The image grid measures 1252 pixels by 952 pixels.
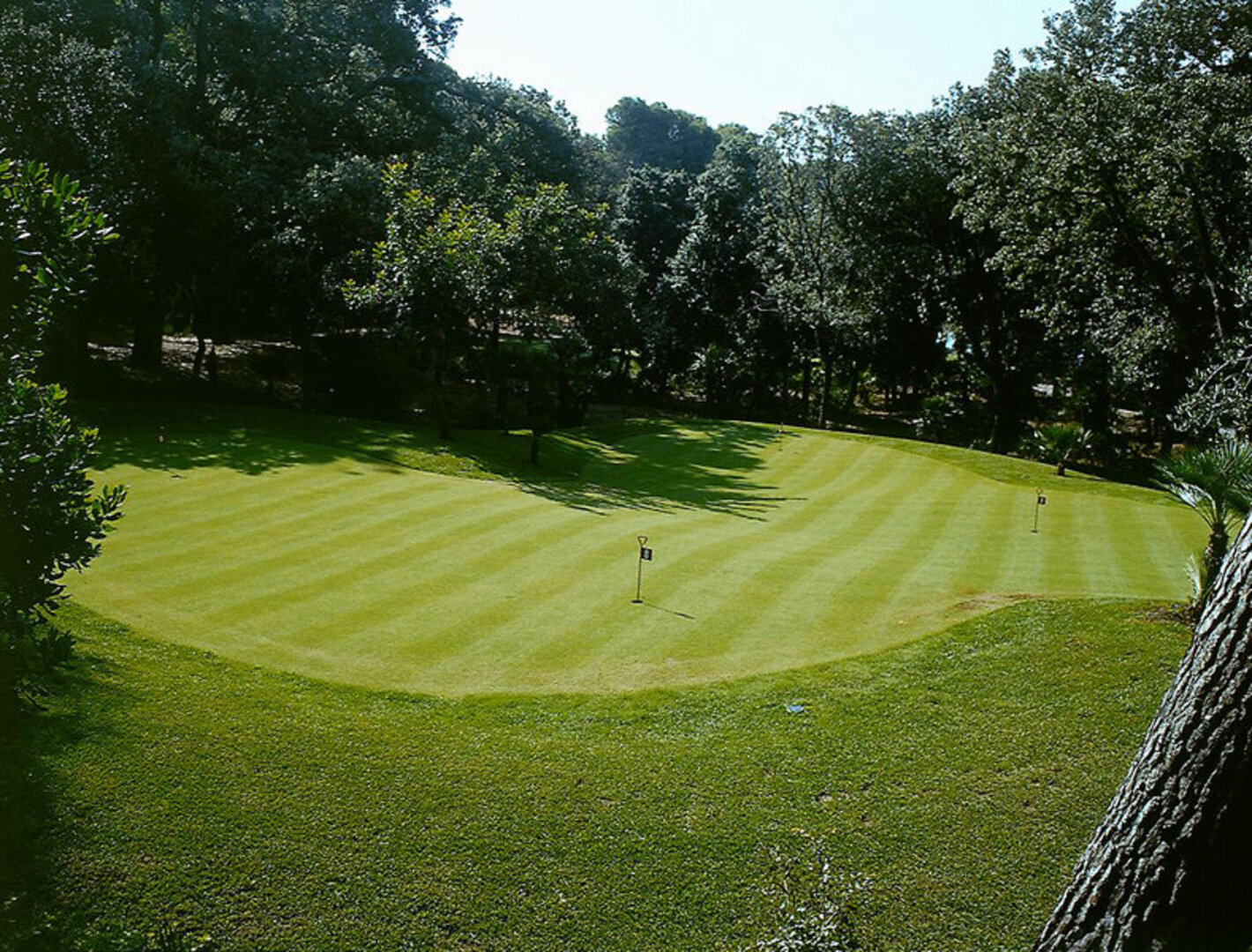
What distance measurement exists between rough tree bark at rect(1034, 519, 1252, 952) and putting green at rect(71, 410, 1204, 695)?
5.09 meters

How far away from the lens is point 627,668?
852 centimetres

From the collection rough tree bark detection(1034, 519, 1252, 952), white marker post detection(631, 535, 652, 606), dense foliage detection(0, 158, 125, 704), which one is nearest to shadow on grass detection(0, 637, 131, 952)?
dense foliage detection(0, 158, 125, 704)

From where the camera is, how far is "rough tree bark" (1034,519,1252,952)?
3223 mm

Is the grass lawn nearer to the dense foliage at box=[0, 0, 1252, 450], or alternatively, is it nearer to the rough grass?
the rough grass

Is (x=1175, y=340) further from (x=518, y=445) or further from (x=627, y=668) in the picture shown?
(x=627, y=668)

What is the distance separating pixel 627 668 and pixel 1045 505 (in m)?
Result: 14.5

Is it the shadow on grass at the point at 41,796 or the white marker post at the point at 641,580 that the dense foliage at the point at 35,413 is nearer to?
the shadow on grass at the point at 41,796

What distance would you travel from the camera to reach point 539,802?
6449mm

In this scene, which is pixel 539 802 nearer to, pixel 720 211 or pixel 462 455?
pixel 462 455

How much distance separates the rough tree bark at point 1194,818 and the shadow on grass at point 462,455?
13.8 meters

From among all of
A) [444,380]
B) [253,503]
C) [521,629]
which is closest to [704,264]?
[444,380]

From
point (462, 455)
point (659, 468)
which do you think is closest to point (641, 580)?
point (462, 455)

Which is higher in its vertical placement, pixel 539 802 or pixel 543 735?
pixel 543 735

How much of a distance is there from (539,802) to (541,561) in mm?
5628
